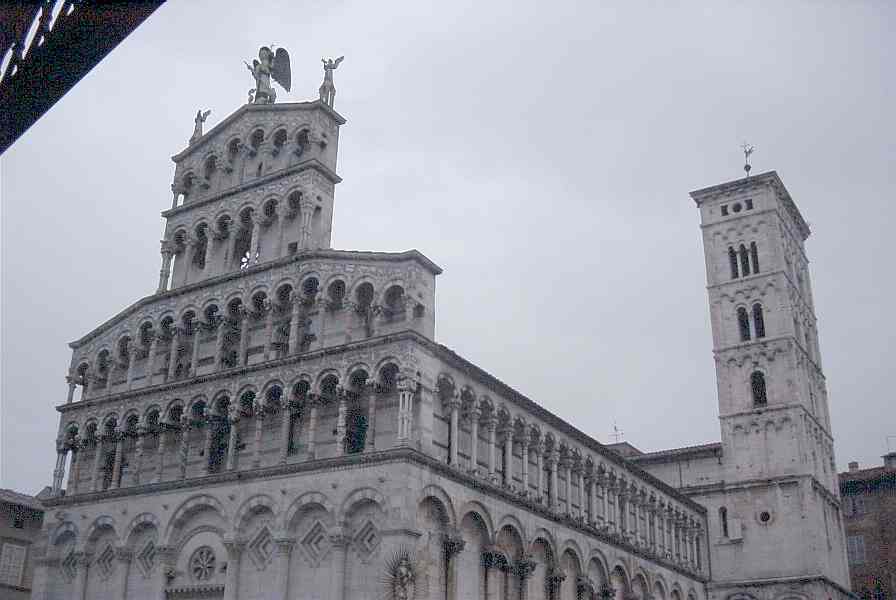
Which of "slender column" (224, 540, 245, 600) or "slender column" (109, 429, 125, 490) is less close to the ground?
"slender column" (109, 429, 125, 490)

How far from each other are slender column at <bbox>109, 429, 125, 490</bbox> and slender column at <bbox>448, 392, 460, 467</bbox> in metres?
14.3

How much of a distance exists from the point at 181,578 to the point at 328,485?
8031 millimetres

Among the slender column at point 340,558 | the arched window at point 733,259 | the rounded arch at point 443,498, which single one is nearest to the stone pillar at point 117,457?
the slender column at point 340,558

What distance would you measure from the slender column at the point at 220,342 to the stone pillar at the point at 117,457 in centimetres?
540

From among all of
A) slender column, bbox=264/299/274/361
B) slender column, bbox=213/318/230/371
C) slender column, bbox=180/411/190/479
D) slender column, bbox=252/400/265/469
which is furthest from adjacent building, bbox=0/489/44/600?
slender column, bbox=264/299/274/361

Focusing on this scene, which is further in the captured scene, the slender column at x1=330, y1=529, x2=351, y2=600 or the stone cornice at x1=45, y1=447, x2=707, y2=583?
the stone cornice at x1=45, y1=447, x2=707, y2=583

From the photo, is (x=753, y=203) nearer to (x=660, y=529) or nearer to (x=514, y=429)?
(x=660, y=529)

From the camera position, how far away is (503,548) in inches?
1377

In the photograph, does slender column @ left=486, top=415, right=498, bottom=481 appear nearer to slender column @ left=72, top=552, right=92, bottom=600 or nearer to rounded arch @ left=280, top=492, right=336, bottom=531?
rounded arch @ left=280, top=492, right=336, bottom=531

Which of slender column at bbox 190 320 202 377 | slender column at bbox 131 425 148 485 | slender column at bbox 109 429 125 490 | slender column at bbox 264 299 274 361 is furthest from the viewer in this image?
slender column at bbox 109 429 125 490

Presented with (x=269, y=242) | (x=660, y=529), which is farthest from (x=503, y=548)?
(x=660, y=529)

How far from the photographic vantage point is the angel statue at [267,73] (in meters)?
42.4

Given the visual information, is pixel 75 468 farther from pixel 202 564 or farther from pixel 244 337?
pixel 244 337

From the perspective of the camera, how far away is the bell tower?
182 ft
